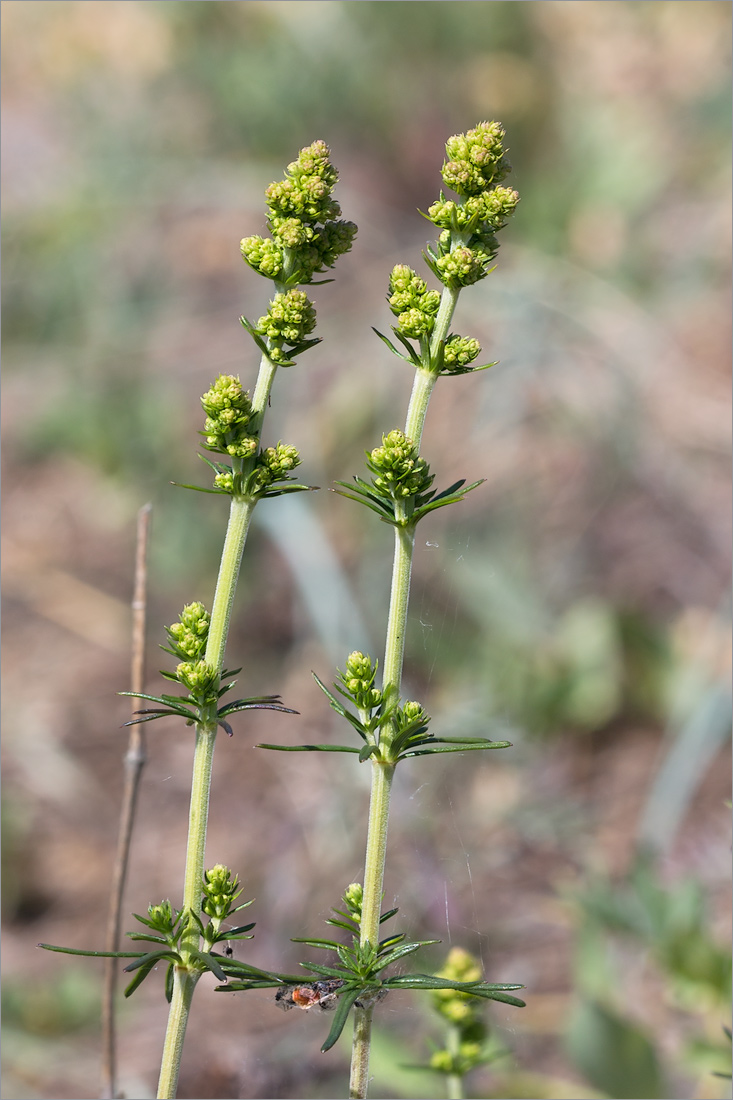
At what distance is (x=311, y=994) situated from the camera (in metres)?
1.02

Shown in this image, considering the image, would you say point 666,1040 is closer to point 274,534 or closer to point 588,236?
point 274,534

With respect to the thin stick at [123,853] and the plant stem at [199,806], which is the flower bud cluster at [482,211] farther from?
the thin stick at [123,853]

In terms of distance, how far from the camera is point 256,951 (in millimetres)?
3002

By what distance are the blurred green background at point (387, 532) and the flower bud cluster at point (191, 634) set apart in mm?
782

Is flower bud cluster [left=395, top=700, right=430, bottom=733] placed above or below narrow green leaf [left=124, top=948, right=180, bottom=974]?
above

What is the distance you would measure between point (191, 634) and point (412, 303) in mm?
433

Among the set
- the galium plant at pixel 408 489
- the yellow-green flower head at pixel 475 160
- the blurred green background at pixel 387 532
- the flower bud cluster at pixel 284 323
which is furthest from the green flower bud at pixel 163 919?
the yellow-green flower head at pixel 475 160

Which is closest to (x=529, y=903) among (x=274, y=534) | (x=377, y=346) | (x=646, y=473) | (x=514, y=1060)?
(x=514, y=1060)

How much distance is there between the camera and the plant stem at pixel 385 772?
0.93m

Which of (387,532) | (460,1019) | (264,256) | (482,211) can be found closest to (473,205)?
(482,211)

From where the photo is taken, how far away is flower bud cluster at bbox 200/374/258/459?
3.14 feet

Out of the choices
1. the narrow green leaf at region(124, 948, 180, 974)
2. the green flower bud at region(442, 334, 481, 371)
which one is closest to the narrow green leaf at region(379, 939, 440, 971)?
the narrow green leaf at region(124, 948, 180, 974)

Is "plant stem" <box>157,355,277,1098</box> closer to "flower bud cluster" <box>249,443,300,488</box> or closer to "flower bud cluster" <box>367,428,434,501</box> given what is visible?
"flower bud cluster" <box>249,443,300,488</box>

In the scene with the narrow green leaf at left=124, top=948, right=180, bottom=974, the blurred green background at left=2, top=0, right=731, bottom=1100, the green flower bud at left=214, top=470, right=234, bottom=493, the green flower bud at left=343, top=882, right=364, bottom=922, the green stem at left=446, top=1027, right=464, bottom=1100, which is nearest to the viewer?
the narrow green leaf at left=124, top=948, right=180, bottom=974
